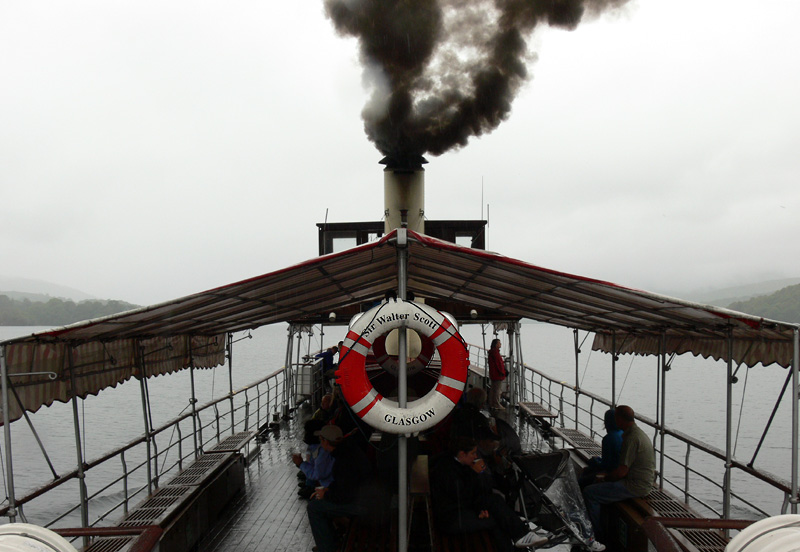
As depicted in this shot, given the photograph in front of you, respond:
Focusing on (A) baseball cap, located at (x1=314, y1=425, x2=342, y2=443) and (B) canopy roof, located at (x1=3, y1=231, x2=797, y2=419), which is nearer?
(B) canopy roof, located at (x1=3, y1=231, x2=797, y2=419)

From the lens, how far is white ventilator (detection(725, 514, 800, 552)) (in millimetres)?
2617

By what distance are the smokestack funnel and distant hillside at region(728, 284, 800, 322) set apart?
4907 centimetres

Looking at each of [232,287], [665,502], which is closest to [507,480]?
[665,502]

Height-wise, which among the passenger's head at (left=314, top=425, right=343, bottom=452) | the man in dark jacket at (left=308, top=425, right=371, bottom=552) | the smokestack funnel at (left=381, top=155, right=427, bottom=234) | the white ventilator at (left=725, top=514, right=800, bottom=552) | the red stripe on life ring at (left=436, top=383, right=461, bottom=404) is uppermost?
the smokestack funnel at (left=381, top=155, right=427, bottom=234)

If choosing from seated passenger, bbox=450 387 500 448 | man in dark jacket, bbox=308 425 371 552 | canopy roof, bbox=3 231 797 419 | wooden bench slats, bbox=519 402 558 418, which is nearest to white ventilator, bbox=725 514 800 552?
canopy roof, bbox=3 231 797 419

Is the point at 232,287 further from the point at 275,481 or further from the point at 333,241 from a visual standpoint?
the point at 333,241

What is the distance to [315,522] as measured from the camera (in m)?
4.82

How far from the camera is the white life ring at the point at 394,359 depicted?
8516mm

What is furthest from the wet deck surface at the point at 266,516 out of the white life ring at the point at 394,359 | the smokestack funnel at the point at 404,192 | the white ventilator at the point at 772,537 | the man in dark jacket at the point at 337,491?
the smokestack funnel at the point at 404,192

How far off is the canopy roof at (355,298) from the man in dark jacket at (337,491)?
1495 mm

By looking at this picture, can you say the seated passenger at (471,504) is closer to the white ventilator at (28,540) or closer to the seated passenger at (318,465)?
the seated passenger at (318,465)

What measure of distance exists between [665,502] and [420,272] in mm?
3297

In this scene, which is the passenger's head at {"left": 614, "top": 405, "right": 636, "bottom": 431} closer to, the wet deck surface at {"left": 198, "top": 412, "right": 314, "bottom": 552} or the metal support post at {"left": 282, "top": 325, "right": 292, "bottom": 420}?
the wet deck surface at {"left": 198, "top": 412, "right": 314, "bottom": 552}

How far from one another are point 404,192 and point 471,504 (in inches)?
289
